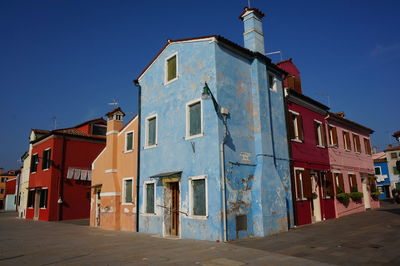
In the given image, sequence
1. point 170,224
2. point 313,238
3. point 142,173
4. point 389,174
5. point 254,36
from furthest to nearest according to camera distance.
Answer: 1. point 389,174
2. point 142,173
3. point 254,36
4. point 170,224
5. point 313,238

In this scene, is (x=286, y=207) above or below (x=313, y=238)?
above

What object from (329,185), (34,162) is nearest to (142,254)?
(329,185)

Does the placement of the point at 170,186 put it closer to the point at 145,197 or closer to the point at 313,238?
the point at 145,197

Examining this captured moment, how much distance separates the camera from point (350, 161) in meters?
21.3

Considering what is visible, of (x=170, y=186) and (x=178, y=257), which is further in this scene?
(x=170, y=186)

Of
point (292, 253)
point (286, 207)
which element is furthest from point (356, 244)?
point (286, 207)

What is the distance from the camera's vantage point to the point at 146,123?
15.3m

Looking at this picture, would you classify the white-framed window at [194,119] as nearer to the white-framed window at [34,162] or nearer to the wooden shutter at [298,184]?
the wooden shutter at [298,184]

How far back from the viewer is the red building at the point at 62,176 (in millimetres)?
23438

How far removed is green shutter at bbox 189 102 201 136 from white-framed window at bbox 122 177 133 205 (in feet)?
18.1

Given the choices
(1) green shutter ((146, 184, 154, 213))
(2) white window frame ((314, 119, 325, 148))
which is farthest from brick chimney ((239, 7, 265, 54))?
(1) green shutter ((146, 184, 154, 213))

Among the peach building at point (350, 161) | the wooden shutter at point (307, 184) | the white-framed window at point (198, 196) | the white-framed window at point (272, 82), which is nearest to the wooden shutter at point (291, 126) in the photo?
the wooden shutter at point (307, 184)

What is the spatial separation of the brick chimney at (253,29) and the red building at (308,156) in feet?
10.5

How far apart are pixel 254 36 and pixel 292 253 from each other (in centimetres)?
966
